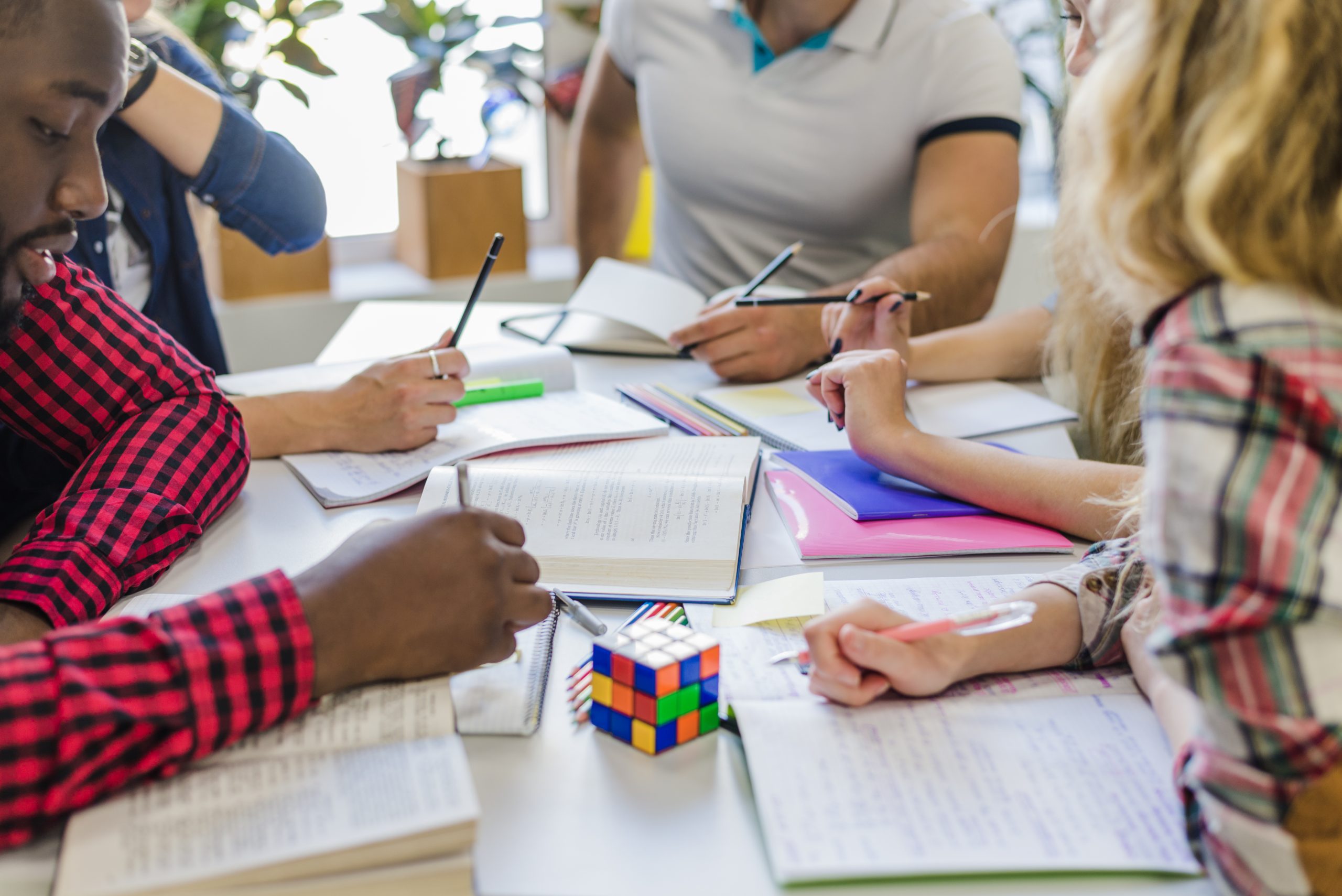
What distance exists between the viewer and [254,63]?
247 centimetres

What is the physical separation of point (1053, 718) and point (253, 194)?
1.19m

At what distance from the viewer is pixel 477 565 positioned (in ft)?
2.38

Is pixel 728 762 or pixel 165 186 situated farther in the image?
pixel 165 186

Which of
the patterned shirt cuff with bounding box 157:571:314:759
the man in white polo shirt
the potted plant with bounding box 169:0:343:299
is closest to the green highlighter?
the man in white polo shirt

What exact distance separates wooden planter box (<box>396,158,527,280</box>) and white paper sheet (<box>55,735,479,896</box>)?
207cm

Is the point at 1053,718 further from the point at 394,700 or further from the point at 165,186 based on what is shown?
the point at 165,186

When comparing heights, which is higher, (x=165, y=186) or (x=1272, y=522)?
(x=1272, y=522)

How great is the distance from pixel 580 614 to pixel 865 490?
34 cm

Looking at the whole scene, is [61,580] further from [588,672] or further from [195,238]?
[195,238]

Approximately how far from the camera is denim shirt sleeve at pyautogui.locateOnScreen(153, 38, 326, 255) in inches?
55.6

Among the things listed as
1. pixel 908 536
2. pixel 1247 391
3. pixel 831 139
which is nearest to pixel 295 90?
pixel 831 139

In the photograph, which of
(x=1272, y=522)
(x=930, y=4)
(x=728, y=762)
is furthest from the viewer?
(x=930, y=4)

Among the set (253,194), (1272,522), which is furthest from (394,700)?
(253,194)

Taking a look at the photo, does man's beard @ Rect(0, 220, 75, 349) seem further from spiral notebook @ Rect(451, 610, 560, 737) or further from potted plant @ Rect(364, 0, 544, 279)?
potted plant @ Rect(364, 0, 544, 279)
